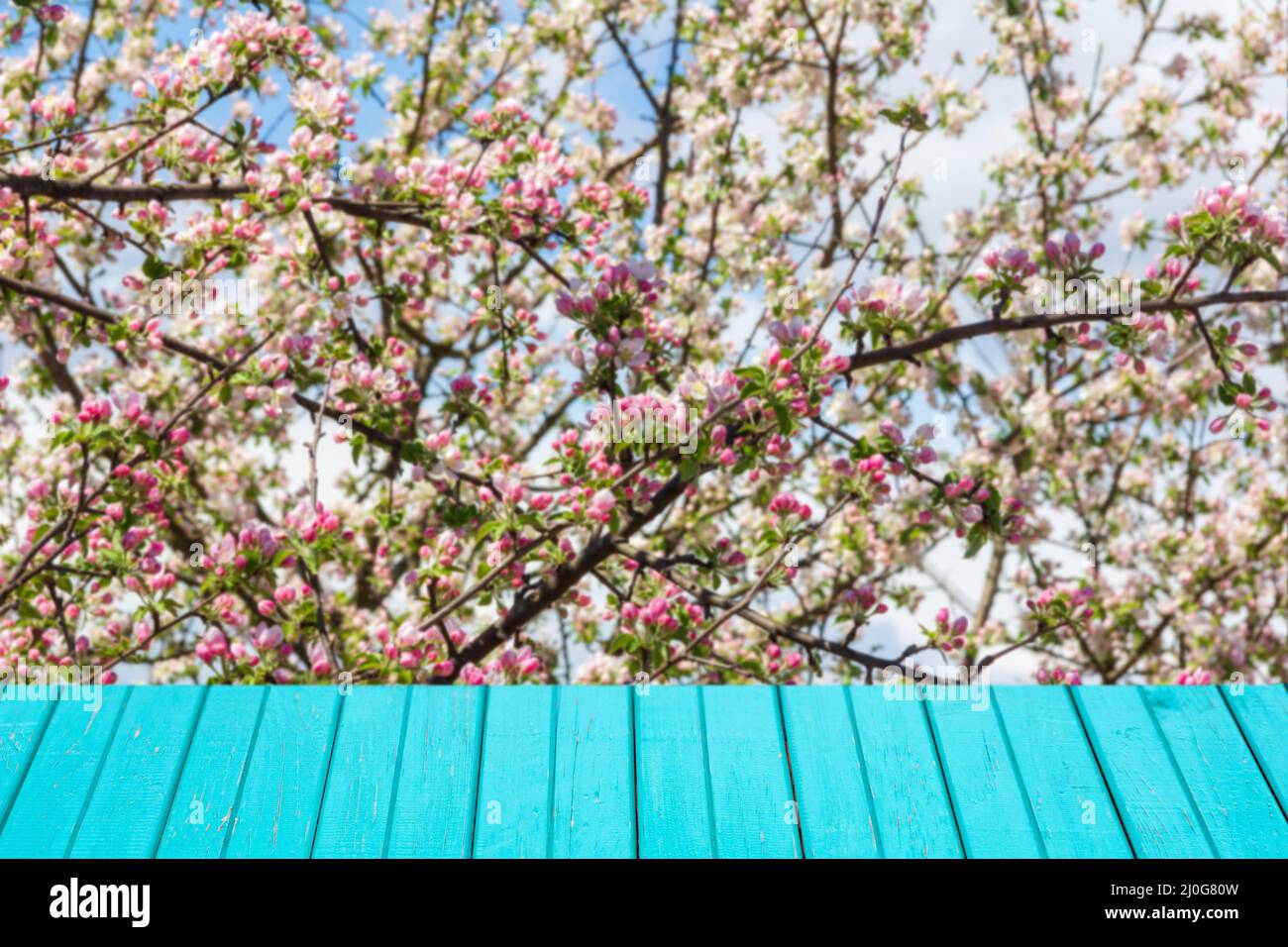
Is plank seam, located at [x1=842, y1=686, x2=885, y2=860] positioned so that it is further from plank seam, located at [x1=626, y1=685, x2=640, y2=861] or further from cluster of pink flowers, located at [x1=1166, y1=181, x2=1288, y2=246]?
cluster of pink flowers, located at [x1=1166, y1=181, x2=1288, y2=246]

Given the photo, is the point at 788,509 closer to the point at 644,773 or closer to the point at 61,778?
the point at 644,773

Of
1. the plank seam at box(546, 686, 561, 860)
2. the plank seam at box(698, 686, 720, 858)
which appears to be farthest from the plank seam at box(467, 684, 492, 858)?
the plank seam at box(698, 686, 720, 858)

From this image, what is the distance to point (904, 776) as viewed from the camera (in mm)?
2529

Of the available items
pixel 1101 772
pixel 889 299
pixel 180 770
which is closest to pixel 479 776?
pixel 180 770

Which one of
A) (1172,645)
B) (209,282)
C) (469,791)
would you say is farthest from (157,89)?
(1172,645)

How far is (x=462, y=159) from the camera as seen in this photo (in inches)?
247

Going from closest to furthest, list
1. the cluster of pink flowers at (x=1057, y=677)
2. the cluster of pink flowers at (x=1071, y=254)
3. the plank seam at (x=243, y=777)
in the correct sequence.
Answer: the plank seam at (x=243, y=777), the cluster of pink flowers at (x=1071, y=254), the cluster of pink flowers at (x=1057, y=677)

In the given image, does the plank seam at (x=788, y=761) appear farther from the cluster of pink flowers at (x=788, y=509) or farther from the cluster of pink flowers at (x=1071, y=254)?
the cluster of pink flowers at (x=1071, y=254)

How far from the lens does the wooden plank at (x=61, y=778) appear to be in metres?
2.41

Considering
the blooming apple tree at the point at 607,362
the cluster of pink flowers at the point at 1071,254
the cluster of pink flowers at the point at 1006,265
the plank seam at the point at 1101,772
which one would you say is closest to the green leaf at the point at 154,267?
the blooming apple tree at the point at 607,362

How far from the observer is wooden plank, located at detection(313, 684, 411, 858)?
238cm

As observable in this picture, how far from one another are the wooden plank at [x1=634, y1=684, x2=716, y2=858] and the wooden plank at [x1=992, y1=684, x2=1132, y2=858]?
65cm

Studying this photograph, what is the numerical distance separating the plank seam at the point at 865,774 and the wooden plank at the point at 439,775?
30.7 inches

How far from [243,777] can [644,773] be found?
806 millimetres
